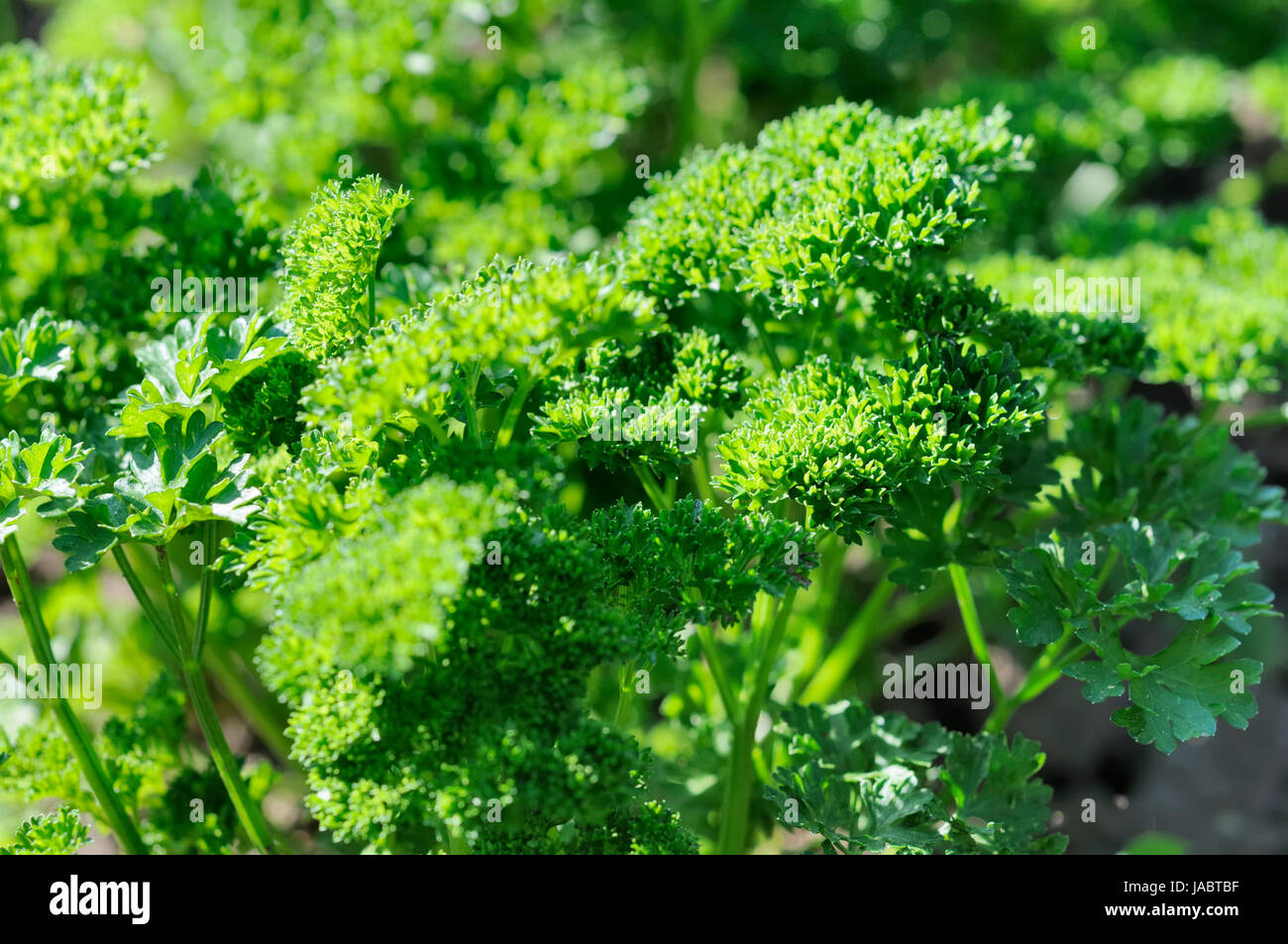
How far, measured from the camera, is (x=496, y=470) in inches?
60.1

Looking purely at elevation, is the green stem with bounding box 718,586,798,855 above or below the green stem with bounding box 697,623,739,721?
below

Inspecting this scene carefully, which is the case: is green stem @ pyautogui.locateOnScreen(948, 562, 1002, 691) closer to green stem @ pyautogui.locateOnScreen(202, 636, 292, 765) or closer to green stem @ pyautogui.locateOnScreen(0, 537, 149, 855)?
green stem @ pyautogui.locateOnScreen(202, 636, 292, 765)

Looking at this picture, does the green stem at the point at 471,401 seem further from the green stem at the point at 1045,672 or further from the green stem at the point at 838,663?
the green stem at the point at 838,663

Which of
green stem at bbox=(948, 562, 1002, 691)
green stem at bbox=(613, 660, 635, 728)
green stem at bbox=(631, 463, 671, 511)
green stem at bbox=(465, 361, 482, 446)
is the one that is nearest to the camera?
green stem at bbox=(465, 361, 482, 446)

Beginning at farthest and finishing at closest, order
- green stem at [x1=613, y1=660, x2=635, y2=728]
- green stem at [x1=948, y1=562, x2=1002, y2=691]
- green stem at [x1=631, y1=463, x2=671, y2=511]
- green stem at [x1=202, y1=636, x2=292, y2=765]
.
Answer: green stem at [x1=202, y1=636, x2=292, y2=765] → green stem at [x1=948, y1=562, x2=1002, y2=691] → green stem at [x1=631, y1=463, x2=671, y2=511] → green stem at [x1=613, y1=660, x2=635, y2=728]

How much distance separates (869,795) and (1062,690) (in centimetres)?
Result: 153

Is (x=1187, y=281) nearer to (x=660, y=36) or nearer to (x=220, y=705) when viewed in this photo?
(x=660, y=36)

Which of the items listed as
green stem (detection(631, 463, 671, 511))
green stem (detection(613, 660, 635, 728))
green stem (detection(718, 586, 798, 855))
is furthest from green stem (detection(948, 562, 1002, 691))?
green stem (detection(613, 660, 635, 728))

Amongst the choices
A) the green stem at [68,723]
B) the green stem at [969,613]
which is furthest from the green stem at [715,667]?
the green stem at [68,723]

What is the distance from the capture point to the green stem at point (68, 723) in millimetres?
1862

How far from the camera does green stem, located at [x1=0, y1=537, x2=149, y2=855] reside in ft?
6.11
